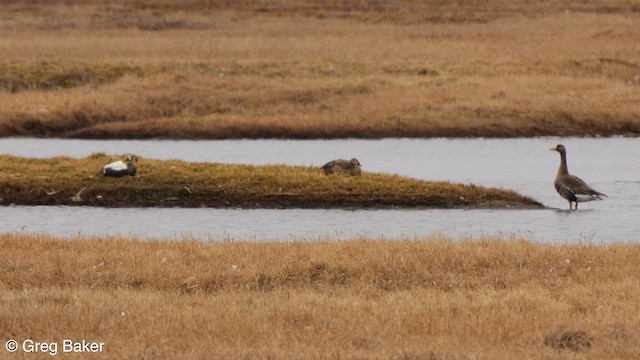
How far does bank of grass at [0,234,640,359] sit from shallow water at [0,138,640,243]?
302cm

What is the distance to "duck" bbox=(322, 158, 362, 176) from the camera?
72.6 ft

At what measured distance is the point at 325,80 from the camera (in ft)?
123

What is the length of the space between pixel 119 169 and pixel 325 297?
11209 millimetres

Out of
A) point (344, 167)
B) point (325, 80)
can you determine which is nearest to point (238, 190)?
point (344, 167)

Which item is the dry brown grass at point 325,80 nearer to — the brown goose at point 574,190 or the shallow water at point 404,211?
the shallow water at point 404,211

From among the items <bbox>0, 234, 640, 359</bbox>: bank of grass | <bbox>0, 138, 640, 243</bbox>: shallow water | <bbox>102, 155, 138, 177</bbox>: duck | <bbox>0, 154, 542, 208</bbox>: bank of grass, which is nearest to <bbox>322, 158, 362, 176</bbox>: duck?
<bbox>0, 154, 542, 208</bbox>: bank of grass

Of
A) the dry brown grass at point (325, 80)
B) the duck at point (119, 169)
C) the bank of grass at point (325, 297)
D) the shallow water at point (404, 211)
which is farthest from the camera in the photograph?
the dry brown grass at point (325, 80)

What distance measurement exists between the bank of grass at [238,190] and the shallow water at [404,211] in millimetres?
461

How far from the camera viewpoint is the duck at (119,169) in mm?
22062

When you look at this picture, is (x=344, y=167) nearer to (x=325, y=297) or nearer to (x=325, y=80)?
(x=325, y=297)

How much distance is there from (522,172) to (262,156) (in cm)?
638

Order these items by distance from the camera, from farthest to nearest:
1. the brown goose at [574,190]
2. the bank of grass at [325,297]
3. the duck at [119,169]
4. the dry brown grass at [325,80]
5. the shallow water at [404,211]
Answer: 1. the dry brown grass at [325,80]
2. the duck at [119,169]
3. the brown goose at [574,190]
4. the shallow water at [404,211]
5. the bank of grass at [325,297]

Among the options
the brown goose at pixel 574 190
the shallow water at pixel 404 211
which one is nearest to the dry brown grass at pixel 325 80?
the shallow water at pixel 404 211

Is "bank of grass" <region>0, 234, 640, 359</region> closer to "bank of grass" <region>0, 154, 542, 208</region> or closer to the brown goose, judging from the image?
the brown goose
